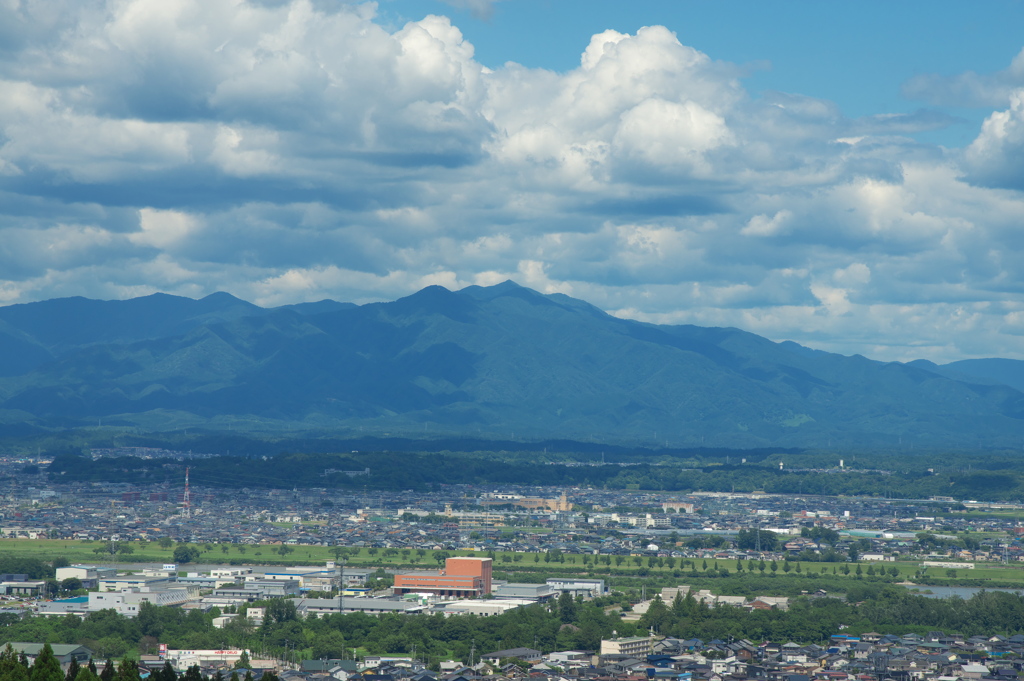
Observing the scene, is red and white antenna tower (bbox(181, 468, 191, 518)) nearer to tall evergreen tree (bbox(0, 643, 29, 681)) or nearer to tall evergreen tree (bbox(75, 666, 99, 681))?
tall evergreen tree (bbox(0, 643, 29, 681))

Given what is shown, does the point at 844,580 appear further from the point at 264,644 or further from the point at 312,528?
the point at 312,528

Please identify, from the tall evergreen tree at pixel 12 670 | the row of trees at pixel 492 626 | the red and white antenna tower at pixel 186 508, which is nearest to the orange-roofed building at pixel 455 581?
the row of trees at pixel 492 626

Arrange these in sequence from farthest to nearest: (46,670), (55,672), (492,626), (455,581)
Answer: (455,581) < (492,626) < (55,672) < (46,670)

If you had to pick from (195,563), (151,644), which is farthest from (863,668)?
(195,563)

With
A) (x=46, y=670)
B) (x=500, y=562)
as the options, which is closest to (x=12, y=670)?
(x=46, y=670)

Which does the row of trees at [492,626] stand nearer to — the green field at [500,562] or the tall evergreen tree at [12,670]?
the green field at [500,562]

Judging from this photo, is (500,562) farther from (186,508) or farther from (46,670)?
(46,670)

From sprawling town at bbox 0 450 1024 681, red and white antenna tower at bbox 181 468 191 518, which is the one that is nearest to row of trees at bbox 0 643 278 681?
sprawling town at bbox 0 450 1024 681

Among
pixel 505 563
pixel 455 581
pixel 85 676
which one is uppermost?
pixel 85 676
